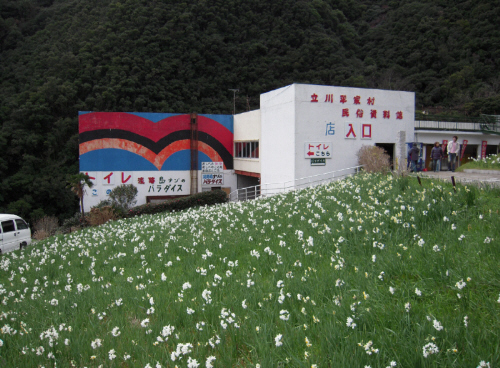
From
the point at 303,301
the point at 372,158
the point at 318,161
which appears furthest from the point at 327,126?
the point at 303,301

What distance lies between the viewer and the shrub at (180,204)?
2417cm

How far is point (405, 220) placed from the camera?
5.72m

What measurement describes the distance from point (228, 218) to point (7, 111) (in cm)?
4391

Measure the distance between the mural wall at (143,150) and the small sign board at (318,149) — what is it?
11.5 metres

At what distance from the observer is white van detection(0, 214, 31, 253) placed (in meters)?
16.0

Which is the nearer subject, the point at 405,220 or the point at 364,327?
the point at 364,327

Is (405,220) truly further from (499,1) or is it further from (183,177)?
(499,1)

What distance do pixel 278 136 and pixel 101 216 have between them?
464 inches

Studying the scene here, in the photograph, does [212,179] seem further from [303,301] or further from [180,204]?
[303,301]

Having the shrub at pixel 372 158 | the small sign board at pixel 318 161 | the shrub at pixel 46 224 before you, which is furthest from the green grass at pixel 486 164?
the shrub at pixel 46 224

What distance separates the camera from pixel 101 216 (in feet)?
72.6

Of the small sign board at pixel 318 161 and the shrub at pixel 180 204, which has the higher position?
the small sign board at pixel 318 161

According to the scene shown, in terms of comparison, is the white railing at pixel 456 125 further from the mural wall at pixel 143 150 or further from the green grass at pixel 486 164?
the green grass at pixel 486 164

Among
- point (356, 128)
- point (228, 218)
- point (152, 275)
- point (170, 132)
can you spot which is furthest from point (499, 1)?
point (152, 275)
